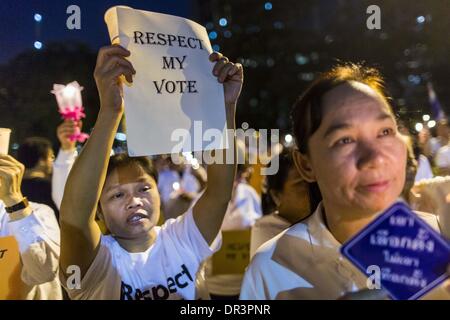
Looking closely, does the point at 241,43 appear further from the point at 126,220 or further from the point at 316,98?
the point at 126,220

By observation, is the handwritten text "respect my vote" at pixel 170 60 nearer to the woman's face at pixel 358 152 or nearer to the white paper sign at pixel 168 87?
the white paper sign at pixel 168 87

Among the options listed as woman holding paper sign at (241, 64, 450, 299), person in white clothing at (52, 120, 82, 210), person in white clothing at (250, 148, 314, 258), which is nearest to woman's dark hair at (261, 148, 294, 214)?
person in white clothing at (250, 148, 314, 258)

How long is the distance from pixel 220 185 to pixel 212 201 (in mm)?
68

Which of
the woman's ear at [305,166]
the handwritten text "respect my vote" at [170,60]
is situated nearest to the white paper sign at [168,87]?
the handwritten text "respect my vote" at [170,60]

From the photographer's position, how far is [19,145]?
2.31 meters

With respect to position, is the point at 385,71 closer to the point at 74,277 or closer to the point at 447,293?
the point at 447,293

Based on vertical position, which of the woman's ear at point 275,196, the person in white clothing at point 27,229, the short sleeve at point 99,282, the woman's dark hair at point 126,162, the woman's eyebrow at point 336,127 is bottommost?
the short sleeve at point 99,282

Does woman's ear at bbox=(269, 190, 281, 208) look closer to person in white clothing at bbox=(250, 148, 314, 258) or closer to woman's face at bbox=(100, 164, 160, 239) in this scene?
person in white clothing at bbox=(250, 148, 314, 258)

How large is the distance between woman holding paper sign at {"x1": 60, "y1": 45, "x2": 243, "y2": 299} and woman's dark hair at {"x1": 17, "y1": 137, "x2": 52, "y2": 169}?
0.34 metres

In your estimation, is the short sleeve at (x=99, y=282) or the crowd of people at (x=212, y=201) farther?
the short sleeve at (x=99, y=282)

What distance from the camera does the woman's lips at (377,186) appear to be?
190 cm

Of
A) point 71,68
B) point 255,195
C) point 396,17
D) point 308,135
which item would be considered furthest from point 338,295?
point 255,195

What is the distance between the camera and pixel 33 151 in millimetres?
2340

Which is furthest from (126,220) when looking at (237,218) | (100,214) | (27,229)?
(237,218)
